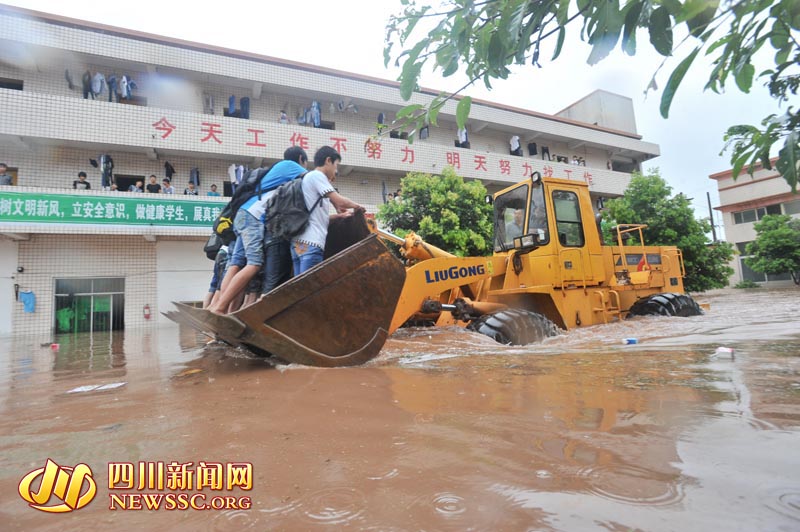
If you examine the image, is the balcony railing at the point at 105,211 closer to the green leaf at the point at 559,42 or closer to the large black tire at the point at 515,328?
the large black tire at the point at 515,328

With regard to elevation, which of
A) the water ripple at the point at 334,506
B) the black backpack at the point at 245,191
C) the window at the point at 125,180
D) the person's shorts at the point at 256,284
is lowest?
the water ripple at the point at 334,506

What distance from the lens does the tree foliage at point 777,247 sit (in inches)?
692

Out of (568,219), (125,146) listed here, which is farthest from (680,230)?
(125,146)

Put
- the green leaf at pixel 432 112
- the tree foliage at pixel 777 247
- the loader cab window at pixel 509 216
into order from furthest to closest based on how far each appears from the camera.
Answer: the tree foliage at pixel 777 247
the loader cab window at pixel 509 216
the green leaf at pixel 432 112

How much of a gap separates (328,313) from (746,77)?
2.21 metres

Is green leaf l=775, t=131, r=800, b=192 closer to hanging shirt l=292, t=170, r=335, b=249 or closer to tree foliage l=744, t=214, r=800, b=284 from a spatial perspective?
hanging shirt l=292, t=170, r=335, b=249

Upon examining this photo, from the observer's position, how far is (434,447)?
4.03 ft

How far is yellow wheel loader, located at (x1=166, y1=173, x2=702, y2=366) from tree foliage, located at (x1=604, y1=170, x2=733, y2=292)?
7.70m

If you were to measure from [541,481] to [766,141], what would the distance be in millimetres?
1328

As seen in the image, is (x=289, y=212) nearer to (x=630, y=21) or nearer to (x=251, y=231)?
(x=251, y=231)

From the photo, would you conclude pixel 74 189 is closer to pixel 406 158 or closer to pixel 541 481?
pixel 406 158

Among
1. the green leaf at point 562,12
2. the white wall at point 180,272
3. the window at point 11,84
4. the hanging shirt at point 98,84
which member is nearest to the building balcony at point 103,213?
the white wall at point 180,272

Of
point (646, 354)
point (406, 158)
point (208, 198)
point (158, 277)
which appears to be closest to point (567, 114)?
point (406, 158)

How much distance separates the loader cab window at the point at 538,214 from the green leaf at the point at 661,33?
166 inches
